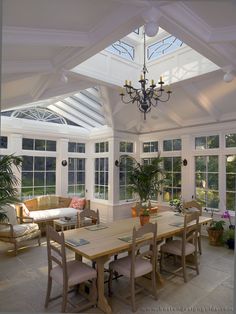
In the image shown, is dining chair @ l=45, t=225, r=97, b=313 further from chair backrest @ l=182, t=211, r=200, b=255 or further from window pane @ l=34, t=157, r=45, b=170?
window pane @ l=34, t=157, r=45, b=170

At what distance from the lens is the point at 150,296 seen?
9.51 feet

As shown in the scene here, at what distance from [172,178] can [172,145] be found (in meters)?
0.89

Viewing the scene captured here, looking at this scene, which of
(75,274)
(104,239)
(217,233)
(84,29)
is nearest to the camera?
(84,29)

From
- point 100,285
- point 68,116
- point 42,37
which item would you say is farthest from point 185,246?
point 68,116

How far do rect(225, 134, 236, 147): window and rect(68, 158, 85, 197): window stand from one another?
13.7 ft

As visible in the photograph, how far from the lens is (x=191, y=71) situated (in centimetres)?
381

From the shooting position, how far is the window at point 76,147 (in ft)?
22.9

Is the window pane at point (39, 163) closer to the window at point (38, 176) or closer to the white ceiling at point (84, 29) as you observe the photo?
the window at point (38, 176)

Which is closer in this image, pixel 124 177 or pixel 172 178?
pixel 172 178

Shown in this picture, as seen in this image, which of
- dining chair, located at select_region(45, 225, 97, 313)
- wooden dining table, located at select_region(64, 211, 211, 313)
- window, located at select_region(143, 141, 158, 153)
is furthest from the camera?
window, located at select_region(143, 141, 158, 153)

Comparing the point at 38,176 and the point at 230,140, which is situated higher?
the point at 230,140

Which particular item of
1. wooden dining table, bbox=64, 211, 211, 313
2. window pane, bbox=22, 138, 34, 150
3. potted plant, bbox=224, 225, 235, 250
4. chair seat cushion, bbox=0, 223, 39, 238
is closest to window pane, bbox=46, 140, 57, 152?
window pane, bbox=22, 138, 34, 150

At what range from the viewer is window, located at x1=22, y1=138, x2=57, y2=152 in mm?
6082

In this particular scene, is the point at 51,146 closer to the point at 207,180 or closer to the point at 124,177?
the point at 124,177
